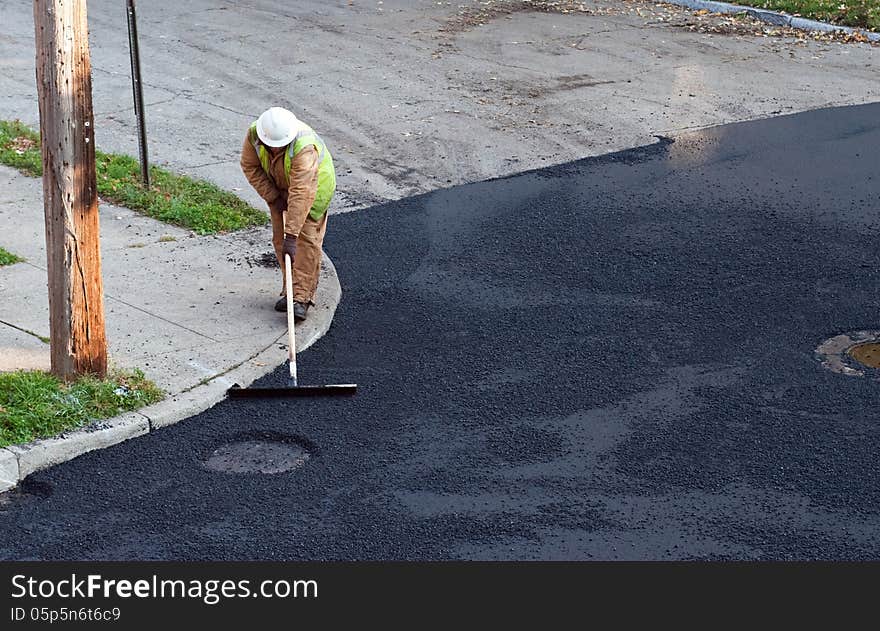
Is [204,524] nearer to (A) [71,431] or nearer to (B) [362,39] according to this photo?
(A) [71,431]

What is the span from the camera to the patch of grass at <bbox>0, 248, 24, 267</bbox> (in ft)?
30.3

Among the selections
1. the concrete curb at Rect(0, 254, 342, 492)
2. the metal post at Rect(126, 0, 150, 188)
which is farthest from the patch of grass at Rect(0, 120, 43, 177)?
the concrete curb at Rect(0, 254, 342, 492)

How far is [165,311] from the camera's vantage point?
8.54 meters

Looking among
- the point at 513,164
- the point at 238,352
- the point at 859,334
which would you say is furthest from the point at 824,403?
the point at 513,164

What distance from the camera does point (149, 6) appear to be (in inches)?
747

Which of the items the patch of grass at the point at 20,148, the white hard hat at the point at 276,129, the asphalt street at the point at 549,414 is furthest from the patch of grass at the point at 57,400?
the patch of grass at the point at 20,148

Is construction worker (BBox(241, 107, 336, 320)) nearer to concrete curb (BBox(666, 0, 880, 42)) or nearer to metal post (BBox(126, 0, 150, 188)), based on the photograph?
metal post (BBox(126, 0, 150, 188))

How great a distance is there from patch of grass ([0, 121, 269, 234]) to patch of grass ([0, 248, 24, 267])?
1.07 meters

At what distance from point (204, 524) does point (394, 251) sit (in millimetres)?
4244

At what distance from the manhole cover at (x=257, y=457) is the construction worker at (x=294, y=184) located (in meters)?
1.53

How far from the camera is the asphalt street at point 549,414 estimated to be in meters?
6.00

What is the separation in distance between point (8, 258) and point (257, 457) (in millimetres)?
3627

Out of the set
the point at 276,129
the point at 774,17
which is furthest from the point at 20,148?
the point at 774,17

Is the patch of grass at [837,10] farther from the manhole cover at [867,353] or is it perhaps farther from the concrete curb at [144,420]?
the concrete curb at [144,420]
